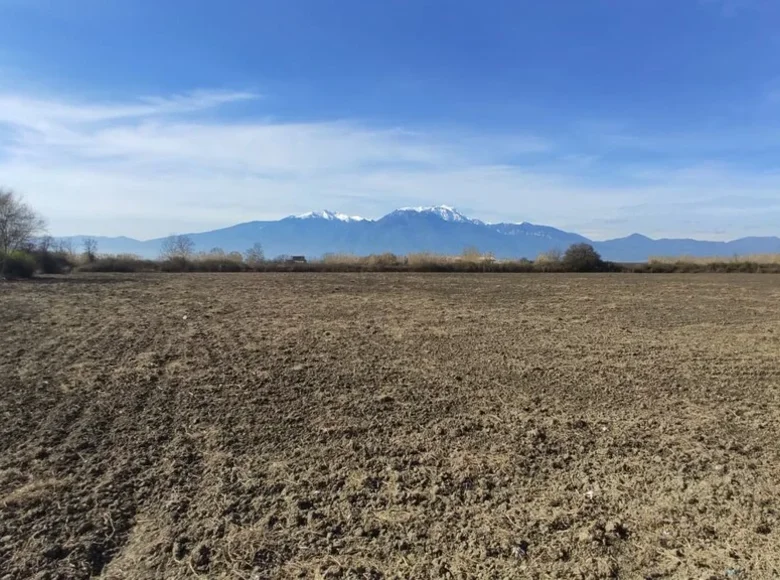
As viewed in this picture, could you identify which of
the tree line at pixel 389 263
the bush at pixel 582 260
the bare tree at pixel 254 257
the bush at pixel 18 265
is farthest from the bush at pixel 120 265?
the bush at pixel 582 260

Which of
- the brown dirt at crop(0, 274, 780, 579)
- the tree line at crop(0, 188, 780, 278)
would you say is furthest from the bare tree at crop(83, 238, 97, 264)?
the brown dirt at crop(0, 274, 780, 579)

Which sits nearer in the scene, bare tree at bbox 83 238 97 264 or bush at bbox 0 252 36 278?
bush at bbox 0 252 36 278

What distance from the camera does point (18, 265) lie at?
3297 cm

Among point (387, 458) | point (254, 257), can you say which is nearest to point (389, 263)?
point (254, 257)

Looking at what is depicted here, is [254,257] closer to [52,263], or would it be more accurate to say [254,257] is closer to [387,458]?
[52,263]

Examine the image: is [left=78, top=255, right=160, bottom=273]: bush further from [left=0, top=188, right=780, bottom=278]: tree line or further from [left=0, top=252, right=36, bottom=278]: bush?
[left=0, top=252, right=36, bottom=278]: bush

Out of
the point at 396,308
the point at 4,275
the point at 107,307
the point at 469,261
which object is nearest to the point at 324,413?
the point at 396,308

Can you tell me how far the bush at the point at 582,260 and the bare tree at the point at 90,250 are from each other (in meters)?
44.8

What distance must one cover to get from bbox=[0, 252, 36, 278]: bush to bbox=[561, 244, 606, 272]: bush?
42891 millimetres

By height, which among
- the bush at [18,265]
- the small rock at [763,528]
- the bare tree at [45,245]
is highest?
the bare tree at [45,245]

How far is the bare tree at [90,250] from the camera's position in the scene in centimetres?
4794

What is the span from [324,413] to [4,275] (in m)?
34.6

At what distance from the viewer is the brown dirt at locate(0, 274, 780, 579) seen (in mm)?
3402

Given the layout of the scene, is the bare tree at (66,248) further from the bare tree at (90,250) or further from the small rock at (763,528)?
the small rock at (763,528)
